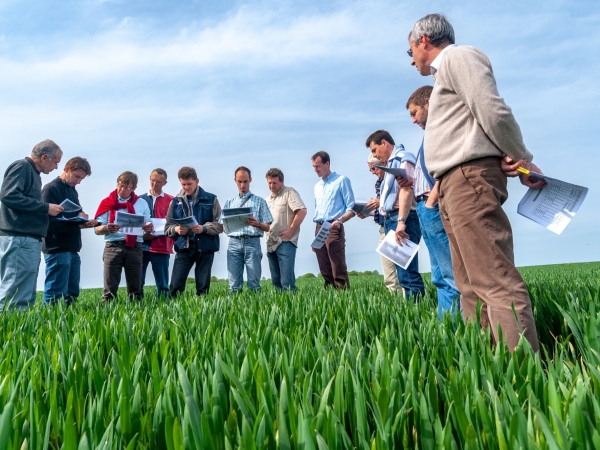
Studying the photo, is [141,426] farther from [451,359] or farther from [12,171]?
[12,171]

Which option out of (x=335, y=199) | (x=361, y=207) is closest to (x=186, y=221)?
(x=335, y=199)

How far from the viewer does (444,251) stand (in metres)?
3.34

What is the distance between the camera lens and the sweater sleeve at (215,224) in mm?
5906

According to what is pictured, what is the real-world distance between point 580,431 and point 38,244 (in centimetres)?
498

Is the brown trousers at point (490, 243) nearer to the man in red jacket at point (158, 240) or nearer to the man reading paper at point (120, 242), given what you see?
the man reading paper at point (120, 242)

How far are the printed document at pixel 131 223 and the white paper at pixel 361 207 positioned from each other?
2481 millimetres

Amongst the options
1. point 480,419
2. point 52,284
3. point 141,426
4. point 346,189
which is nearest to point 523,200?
point 480,419

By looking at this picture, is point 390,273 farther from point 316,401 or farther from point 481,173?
point 316,401

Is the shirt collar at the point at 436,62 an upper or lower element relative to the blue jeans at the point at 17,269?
upper

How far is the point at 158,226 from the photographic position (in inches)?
245

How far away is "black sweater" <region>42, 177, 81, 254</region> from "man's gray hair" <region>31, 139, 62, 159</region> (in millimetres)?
551

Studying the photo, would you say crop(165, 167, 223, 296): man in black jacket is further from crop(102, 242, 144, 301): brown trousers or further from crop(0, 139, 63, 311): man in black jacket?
crop(0, 139, 63, 311): man in black jacket

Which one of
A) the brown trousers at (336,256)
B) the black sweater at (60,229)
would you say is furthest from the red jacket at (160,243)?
the brown trousers at (336,256)

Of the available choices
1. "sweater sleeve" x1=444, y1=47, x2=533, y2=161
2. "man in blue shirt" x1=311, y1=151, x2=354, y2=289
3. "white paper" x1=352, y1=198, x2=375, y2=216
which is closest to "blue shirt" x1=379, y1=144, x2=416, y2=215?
"white paper" x1=352, y1=198, x2=375, y2=216
